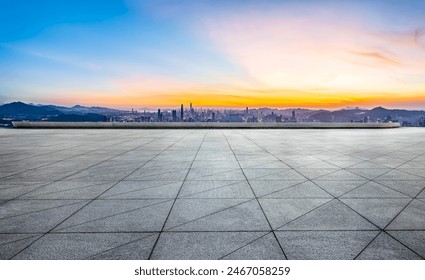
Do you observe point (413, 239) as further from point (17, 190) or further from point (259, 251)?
point (17, 190)

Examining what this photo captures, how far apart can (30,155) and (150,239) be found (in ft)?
29.7

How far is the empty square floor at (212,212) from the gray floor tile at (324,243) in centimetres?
1

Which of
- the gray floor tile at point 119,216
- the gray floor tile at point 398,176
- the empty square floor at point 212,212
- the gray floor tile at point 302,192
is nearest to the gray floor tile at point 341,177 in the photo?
the empty square floor at point 212,212

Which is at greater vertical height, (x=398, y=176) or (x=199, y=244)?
(x=398, y=176)

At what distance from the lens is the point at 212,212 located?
163 inches

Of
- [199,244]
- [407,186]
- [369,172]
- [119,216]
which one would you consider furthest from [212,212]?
[369,172]

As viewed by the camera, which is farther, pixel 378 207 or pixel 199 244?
pixel 378 207

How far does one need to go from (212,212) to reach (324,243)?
5.65 ft

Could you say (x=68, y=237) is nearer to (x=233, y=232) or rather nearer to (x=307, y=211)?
(x=233, y=232)

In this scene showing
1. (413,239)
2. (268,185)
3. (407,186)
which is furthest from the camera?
(268,185)

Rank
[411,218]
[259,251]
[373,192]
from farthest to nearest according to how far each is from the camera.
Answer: [373,192] < [411,218] < [259,251]

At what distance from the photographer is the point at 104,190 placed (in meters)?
5.33

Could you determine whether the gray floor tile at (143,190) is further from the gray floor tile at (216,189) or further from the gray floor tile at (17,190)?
the gray floor tile at (17,190)
